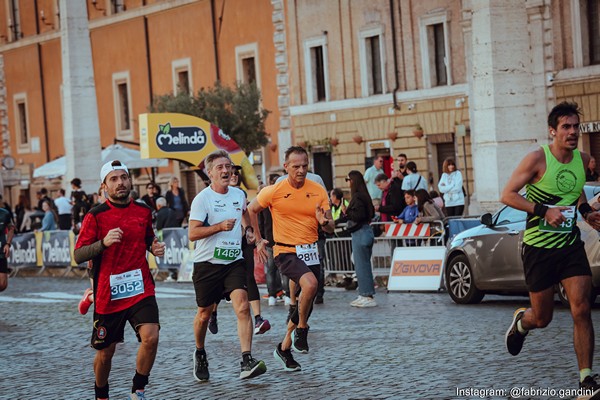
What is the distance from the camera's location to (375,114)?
42188mm

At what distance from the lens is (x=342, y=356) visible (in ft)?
42.4

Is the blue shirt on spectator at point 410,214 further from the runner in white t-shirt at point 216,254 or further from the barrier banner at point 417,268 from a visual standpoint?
the runner in white t-shirt at point 216,254

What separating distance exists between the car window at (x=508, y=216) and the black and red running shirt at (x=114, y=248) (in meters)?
8.04

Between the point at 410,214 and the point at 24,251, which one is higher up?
the point at 410,214

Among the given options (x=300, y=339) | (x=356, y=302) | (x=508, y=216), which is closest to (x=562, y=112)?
(x=300, y=339)

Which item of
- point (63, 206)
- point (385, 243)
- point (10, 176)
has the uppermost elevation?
point (10, 176)

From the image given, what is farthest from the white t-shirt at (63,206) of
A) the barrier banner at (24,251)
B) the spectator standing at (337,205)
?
the spectator standing at (337,205)

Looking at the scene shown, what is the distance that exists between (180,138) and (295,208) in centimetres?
1542

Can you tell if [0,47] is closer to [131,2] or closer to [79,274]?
[131,2]

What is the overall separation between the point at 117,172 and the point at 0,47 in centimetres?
5690

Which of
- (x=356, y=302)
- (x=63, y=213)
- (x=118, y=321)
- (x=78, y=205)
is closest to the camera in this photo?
Answer: (x=118, y=321)

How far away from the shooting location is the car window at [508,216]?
17.3 m

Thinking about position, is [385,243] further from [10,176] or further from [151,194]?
[10,176]

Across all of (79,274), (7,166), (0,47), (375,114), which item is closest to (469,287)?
(79,274)
